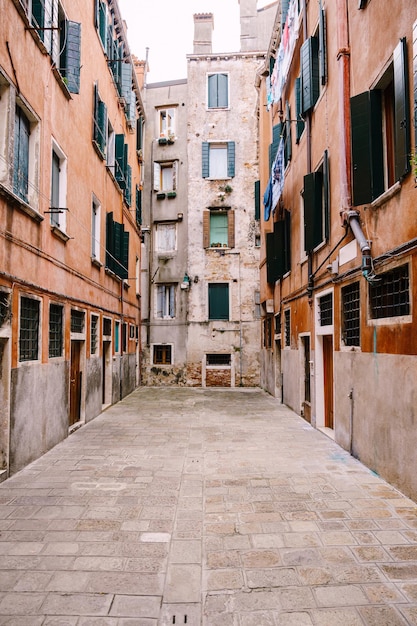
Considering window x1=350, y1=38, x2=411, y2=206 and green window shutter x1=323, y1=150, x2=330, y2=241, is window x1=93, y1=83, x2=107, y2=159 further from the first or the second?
window x1=350, y1=38, x2=411, y2=206

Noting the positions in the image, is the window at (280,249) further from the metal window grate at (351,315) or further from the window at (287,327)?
the metal window grate at (351,315)

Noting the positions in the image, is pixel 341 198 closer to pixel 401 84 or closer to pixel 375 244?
pixel 375 244

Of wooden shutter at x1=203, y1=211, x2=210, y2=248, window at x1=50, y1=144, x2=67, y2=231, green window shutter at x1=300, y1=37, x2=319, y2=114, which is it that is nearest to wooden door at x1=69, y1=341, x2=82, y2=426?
window at x1=50, y1=144, x2=67, y2=231

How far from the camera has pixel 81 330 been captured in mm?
10000

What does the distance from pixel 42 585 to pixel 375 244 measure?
5.21m

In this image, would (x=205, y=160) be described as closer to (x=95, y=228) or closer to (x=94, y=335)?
(x=95, y=228)

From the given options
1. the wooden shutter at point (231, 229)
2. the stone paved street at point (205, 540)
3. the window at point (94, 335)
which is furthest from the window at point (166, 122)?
the stone paved street at point (205, 540)

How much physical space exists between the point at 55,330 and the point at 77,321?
159cm

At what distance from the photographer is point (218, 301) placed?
19312 mm

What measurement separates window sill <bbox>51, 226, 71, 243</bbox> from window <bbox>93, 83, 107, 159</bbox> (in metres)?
3.52

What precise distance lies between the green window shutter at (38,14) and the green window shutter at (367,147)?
4904 millimetres

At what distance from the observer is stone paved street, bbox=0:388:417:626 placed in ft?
9.62

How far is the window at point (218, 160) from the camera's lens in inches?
776

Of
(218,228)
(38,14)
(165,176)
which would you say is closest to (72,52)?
(38,14)
